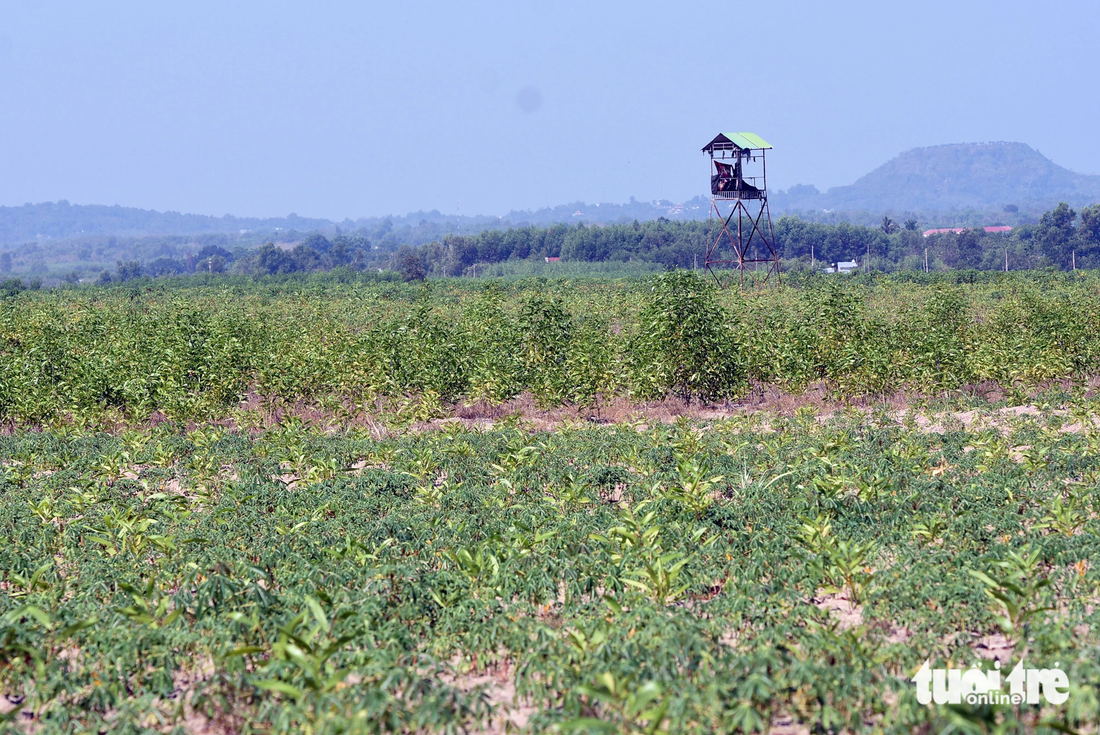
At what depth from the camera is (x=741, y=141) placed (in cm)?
3666

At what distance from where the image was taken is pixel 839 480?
7891 mm

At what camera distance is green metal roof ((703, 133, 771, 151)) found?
36250mm

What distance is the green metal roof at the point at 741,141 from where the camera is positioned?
119ft

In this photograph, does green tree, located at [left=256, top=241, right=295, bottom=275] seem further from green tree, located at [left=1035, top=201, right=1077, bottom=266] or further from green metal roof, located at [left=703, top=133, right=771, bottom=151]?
green metal roof, located at [left=703, top=133, right=771, bottom=151]

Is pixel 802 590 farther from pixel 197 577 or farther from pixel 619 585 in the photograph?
pixel 197 577

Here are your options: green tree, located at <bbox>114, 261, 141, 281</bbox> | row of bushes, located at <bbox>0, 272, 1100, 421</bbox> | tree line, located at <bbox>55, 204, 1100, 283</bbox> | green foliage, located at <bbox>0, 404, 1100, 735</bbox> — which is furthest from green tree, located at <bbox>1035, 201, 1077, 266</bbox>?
green tree, located at <bbox>114, 261, 141, 281</bbox>

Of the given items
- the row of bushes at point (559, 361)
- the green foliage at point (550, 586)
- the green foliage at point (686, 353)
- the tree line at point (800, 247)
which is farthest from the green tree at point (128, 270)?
the green foliage at point (550, 586)

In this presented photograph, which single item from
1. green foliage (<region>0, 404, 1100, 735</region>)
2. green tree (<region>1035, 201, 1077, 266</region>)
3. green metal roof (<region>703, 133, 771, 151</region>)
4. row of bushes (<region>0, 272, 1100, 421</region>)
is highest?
green metal roof (<region>703, 133, 771, 151</region>)

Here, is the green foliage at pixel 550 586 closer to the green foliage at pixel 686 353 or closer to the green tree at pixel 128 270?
the green foliage at pixel 686 353

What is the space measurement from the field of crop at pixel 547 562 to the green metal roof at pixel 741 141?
22679 millimetres

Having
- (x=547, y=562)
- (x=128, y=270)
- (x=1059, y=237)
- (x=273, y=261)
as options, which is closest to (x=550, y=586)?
(x=547, y=562)

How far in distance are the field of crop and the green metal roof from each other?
22.7 meters

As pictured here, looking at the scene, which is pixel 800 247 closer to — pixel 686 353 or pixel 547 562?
pixel 686 353

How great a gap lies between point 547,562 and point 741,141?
3262 cm
